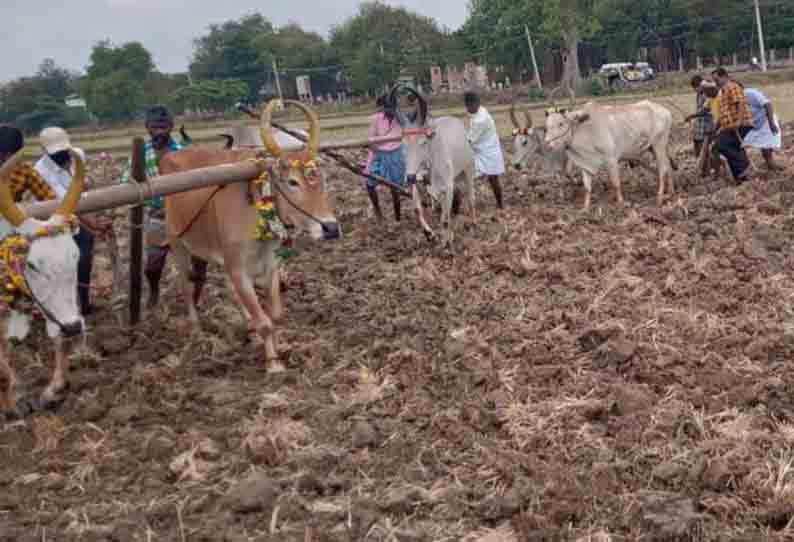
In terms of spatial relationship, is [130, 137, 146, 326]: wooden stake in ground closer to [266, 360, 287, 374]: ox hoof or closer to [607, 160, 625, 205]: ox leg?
[266, 360, 287, 374]: ox hoof

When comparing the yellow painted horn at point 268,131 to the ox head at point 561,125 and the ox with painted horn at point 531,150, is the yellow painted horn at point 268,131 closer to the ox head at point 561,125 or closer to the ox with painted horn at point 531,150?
the ox head at point 561,125

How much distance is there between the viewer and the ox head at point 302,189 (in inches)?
210

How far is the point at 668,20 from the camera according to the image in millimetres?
52500

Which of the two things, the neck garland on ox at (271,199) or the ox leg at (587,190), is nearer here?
the neck garland on ox at (271,199)

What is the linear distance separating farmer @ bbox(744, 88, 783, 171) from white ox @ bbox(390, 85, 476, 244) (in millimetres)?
3910

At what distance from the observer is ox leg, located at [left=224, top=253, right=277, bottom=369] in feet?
18.1

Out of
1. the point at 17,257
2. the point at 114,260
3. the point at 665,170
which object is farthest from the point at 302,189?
the point at 665,170

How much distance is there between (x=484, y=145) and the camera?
10664mm

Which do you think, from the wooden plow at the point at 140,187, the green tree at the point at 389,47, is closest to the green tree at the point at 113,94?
the green tree at the point at 389,47

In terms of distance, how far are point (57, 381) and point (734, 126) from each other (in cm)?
820

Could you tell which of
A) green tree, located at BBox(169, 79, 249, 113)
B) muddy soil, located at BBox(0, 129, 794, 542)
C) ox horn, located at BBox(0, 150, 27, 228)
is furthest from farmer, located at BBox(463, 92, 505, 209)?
green tree, located at BBox(169, 79, 249, 113)

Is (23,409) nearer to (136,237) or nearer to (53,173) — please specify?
(136,237)

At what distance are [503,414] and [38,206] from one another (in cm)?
282

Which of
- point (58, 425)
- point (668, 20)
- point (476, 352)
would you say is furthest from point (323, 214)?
point (668, 20)
